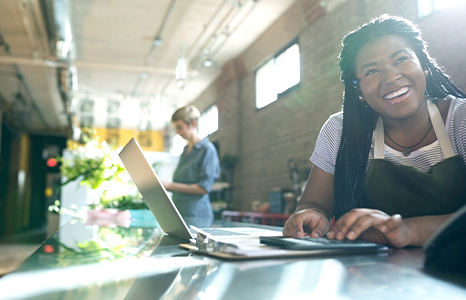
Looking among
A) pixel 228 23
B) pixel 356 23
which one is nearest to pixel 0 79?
pixel 228 23

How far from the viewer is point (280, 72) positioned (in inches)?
272

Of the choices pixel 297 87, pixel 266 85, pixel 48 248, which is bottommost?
pixel 48 248

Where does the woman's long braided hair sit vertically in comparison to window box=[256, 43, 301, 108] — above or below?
below

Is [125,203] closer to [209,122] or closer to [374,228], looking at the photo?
[374,228]

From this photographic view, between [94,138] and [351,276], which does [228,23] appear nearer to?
[94,138]

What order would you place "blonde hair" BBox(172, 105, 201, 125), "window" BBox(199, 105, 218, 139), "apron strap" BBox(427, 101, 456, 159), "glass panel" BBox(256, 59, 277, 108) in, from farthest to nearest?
"window" BBox(199, 105, 218, 139), "glass panel" BBox(256, 59, 277, 108), "blonde hair" BBox(172, 105, 201, 125), "apron strap" BBox(427, 101, 456, 159)

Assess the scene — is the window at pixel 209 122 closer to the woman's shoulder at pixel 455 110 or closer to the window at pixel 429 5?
the window at pixel 429 5

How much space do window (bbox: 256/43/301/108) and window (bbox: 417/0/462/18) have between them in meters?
2.35

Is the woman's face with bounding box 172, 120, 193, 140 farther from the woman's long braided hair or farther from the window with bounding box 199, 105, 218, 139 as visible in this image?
the window with bounding box 199, 105, 218, 139

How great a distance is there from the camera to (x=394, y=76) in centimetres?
110

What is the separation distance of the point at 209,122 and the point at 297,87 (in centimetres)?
463

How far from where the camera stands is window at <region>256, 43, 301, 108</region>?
21.0 feet

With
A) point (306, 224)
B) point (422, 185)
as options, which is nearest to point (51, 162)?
point (306, 224)

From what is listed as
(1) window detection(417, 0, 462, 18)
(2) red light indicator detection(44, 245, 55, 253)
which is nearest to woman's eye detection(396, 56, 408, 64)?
(2) red light indicator detection(44, 245, 55, 253)
